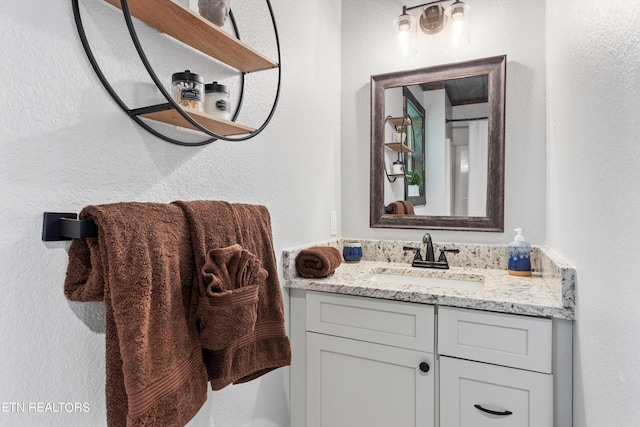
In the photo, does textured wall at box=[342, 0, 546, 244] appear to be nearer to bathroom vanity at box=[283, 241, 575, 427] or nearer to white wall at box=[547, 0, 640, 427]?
bathroom vanity at box=[283, 241, 575, 427]

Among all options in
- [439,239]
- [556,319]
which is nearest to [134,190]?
[556,319]

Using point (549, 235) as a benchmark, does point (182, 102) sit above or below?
above

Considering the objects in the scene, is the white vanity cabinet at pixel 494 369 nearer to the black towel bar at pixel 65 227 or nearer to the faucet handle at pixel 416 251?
the faucet handle at pixel 416 251

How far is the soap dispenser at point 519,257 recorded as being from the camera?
147 cm

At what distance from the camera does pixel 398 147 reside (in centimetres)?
184

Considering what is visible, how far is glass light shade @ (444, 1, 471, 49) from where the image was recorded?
162 centimetres

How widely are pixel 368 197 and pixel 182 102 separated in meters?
1.25

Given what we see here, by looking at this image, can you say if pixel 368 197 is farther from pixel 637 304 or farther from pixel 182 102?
pixel 637 304

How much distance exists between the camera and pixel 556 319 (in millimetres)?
1060

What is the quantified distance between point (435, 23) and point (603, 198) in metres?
1.33

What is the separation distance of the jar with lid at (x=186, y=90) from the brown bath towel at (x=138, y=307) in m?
0.27

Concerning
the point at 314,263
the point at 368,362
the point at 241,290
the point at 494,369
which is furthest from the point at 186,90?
the point at 494,369

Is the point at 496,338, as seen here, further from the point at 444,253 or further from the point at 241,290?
the point at 241,290

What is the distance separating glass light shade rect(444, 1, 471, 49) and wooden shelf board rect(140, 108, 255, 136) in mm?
1235
